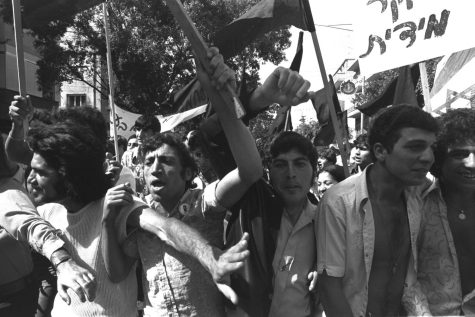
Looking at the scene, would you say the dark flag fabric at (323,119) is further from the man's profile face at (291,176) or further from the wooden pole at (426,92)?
the man's profile face at (291,176)

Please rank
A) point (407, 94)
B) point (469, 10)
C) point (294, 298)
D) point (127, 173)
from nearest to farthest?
1. point (294, 298)
2. point (127, 173)
3. point (469, 10)
4. point (407, 94)

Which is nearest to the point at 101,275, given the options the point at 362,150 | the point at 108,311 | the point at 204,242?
the point at 108,311

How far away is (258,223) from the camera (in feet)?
7.16

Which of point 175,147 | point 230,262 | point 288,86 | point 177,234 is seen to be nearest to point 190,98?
point 175,147

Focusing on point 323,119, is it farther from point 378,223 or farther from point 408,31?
point 378,223

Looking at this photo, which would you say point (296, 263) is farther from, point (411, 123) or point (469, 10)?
point (469, 10)

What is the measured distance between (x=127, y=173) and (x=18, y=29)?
1013 mm

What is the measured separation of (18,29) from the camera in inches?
117

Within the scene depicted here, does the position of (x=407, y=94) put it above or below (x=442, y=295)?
above

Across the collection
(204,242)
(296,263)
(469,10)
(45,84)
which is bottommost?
(296,263)

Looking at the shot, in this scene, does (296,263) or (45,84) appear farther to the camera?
(45,84)

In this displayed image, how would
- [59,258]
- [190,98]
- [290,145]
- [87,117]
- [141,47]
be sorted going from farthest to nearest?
[141,47] → [190,98] → [87,117] → [290,145] → [59,258]

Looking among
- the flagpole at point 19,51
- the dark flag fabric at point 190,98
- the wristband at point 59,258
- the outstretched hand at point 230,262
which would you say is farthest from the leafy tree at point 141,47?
the outstretched hand at point 230,262

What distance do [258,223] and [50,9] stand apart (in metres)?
1.88
